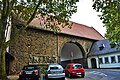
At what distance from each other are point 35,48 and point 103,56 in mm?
15017

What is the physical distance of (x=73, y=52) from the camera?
37.3m

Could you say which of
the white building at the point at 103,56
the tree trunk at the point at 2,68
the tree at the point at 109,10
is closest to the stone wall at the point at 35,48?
the tree trunk at the point at 2,68

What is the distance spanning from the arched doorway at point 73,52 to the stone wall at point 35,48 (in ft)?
19.4

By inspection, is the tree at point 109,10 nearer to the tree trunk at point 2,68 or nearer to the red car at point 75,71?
the red car at point 75,71

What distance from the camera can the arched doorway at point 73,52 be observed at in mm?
34031

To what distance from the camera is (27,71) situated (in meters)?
14.1

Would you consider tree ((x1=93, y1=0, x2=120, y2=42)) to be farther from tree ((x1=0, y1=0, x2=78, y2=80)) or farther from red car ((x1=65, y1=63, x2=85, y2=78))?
red car ((x1=65, y1=63, x2=85, y2=78))

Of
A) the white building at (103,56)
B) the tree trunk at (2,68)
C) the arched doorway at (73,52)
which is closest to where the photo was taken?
the tree trunk at (2,68)

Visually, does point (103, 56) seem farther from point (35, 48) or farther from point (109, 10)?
point (109, 10)

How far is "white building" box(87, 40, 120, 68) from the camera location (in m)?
30.7

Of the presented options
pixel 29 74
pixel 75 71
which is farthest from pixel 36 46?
pixel 29 74

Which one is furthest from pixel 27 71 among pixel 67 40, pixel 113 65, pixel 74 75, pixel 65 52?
pixel 65 52

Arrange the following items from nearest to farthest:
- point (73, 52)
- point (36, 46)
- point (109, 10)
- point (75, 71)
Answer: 1. point (109, 10)
2. point (75, 71)
3. point (36, 46)
4. point (73, 52)

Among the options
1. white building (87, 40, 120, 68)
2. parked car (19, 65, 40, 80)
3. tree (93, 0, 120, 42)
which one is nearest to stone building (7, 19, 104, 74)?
white building (87, 40, 120, 68)
